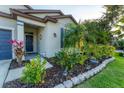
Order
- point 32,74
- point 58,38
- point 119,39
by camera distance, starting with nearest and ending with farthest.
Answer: point 32,74 < point 58,38 < point 119,39

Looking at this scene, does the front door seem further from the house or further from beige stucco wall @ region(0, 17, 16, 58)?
beige stucco wall @ region(0, 17, 16, 58)

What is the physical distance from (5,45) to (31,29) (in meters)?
2.77

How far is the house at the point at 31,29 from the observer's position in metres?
8.66

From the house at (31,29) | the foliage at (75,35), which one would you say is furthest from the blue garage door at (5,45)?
the foliage at (75,35)

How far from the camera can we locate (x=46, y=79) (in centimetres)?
599

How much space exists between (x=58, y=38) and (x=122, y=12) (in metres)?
8.25

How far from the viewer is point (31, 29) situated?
431 inches

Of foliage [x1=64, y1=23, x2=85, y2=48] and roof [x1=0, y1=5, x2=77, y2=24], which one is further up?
roof [x1=0, y1=5, x2=77, y2=24]

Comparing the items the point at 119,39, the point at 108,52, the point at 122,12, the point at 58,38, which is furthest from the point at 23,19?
the point at 119,39

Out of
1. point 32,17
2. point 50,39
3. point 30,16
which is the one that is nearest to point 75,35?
point 50,39

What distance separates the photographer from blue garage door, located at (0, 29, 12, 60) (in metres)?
8.59

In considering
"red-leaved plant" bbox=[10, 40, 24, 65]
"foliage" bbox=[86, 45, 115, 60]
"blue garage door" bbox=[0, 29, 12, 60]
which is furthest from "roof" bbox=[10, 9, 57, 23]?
"foliage" bbox=[86, 45, 115, 60]

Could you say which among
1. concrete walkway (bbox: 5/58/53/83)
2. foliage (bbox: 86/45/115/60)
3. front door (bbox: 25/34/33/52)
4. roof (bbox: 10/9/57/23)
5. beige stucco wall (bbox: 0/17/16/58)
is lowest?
concrete walkway (bbox: 5/58/53/83)
